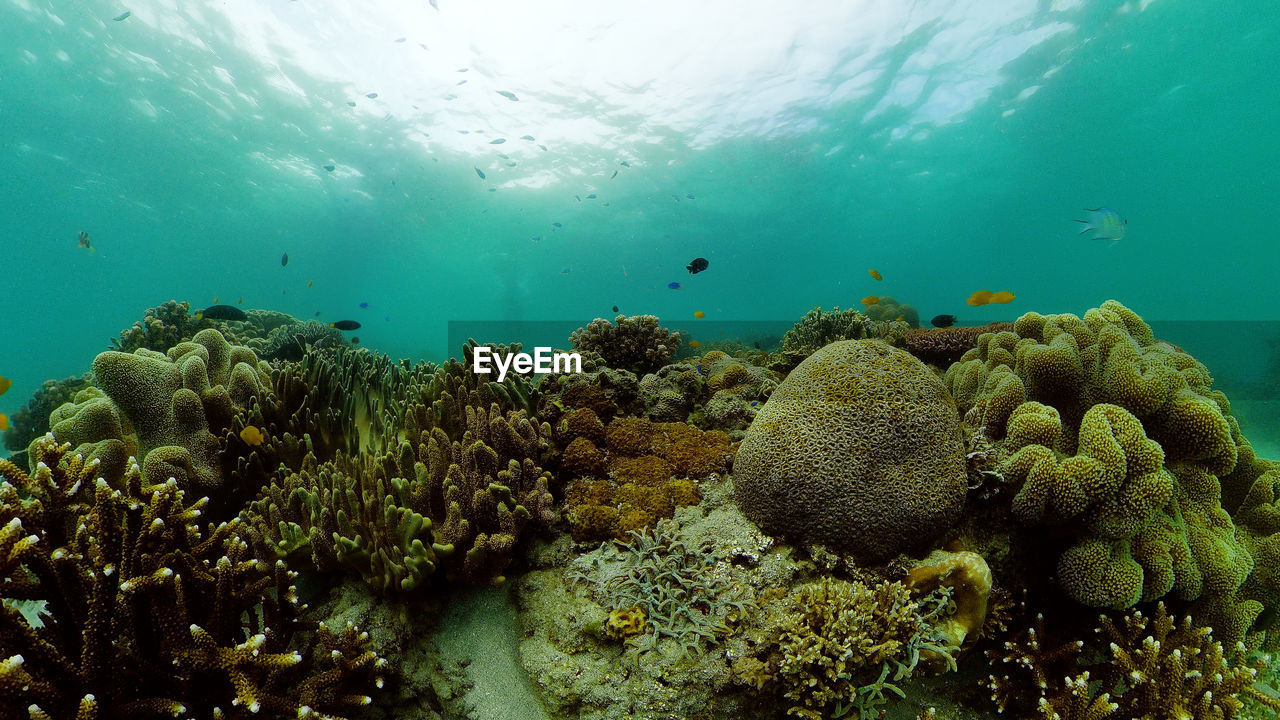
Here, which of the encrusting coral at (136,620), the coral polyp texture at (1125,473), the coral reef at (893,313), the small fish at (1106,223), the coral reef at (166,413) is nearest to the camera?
the encrusting coral at (136,620)

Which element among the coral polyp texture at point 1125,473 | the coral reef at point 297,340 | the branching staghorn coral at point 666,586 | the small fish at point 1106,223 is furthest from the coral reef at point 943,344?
the coral reef at point 297,340

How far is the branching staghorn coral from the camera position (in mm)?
2723

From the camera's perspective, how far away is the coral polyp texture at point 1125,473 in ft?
9.26

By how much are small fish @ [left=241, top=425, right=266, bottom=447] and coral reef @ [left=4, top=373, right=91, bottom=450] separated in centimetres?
834

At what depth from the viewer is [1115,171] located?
6134 cm

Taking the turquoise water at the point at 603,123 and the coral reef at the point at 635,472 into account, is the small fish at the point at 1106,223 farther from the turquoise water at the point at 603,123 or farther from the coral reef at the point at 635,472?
the coral reef at the point at 635,472

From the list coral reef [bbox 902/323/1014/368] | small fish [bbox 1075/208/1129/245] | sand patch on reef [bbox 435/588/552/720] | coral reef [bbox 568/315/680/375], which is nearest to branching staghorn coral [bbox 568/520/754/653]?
sand patch on reef [bbox 435/588/552/720]

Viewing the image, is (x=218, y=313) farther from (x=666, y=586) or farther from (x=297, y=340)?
(x=666, y=586)

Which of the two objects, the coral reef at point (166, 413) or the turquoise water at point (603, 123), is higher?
the turquoise water at point (603, 123)

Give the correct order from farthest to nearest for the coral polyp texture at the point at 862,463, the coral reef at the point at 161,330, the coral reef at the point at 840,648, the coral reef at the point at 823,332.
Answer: the coral reef at the point at 161,330 < the coral reef at the point at 823,332 < the coral polyp texture at the point at 862,463 < the coral reef at the point at 840,648

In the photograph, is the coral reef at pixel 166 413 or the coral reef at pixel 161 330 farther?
the coral reef at pixel 161 330

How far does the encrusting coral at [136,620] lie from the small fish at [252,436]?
47.1 inches

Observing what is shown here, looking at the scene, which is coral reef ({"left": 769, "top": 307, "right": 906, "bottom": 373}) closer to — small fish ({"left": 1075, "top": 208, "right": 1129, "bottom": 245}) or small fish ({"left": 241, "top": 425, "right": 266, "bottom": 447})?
small fish ({"left": 1075, "top": 208, "right": 1129, "bottom": 245})

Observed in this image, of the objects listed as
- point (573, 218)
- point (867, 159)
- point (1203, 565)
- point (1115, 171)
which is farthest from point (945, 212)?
point (1203, 565)
